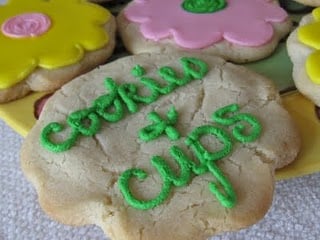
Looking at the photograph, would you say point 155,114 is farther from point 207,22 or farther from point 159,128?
point 207,22

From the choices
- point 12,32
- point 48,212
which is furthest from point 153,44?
point 48,212

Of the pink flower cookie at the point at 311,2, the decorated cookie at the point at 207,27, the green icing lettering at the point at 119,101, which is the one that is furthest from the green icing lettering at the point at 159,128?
the pink flower cookie at the point at 311,2

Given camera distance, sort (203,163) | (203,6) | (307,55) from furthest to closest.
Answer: (203,6) → (307,55) → (203,163)

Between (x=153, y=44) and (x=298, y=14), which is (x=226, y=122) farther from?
(x=298, y=14)

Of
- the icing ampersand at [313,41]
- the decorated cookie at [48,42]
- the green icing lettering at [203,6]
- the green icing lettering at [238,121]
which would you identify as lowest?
the decorated cookie at [48,42]

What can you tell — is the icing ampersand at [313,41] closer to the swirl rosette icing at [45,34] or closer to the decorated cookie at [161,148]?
the decorated cookie at [161,148]

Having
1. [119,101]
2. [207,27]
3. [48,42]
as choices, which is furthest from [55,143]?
[207,27]

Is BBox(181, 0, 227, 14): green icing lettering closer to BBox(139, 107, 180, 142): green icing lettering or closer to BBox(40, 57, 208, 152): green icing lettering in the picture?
BBox(40, 57, 208, 152): green icing lettering
